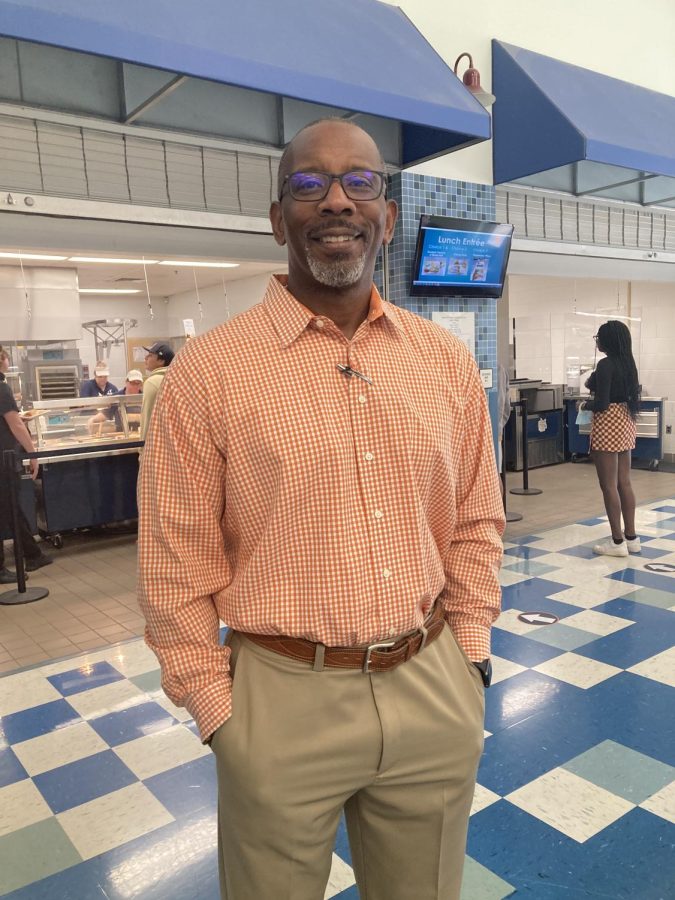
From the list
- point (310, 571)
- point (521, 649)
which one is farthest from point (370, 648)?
point (521, 649)

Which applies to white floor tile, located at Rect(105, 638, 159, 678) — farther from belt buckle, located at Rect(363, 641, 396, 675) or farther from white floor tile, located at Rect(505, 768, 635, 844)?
belt buckle, located at Rect(363, 641, 396, 675)

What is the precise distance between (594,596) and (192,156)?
353 centimetres

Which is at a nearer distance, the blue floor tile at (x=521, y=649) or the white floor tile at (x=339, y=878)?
the white floor tile at (x=339, y=878)

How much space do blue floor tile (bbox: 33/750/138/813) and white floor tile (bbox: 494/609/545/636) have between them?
1996 millimetres

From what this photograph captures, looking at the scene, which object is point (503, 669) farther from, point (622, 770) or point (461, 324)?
point (461, 324)

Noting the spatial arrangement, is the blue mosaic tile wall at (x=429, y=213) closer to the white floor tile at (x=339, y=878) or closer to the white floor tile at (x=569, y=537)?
the white floor tile at (x=569, y=537)

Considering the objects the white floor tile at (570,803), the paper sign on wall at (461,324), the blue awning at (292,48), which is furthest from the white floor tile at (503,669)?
the blue awning at (292,48)

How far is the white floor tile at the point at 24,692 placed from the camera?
3125mm

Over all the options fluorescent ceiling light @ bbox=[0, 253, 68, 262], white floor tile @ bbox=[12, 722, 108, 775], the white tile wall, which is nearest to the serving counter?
white floor tile @ bbox=[12, 722, 108, 775]

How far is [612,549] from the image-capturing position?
5.04 m

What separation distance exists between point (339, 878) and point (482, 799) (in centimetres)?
58

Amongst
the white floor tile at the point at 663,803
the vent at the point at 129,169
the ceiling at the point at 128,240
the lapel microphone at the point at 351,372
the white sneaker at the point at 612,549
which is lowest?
the white floor tile at the point at 663,803

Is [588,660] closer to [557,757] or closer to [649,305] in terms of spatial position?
[557,757]

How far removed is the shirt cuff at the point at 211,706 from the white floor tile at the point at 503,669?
7.35 ft
